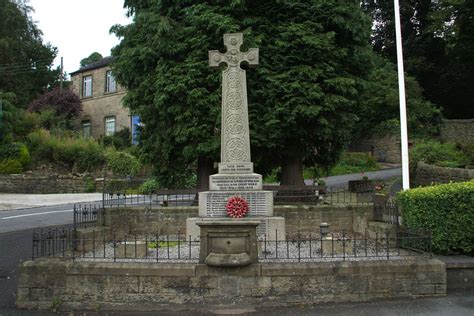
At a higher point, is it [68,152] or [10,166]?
[68,152]

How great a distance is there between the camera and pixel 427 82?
120 feet

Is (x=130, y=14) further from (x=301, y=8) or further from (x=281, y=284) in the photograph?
(x=281, y=284)

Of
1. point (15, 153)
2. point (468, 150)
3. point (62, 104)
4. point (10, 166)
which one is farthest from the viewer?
point (62, 104)

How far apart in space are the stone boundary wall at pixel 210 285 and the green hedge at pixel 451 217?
224 cm

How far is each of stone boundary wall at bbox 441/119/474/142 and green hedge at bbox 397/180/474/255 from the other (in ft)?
83.4

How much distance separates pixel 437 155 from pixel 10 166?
2415 centimetres

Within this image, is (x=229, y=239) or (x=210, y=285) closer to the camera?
(x=210, y=285)

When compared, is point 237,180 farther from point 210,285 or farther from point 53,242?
point 53,242

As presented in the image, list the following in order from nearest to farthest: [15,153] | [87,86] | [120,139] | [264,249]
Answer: [264,249]
[15,153]
[120,139]
[87,86]

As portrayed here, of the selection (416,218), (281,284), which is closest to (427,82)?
(416,218)

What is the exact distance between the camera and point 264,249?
758 centimetres

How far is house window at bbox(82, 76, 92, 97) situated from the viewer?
39.5 metres

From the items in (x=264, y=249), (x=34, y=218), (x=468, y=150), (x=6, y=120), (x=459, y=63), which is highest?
(x=459, y=63)

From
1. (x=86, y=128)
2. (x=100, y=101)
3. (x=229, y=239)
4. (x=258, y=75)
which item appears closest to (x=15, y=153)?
(x=100, y=101)
